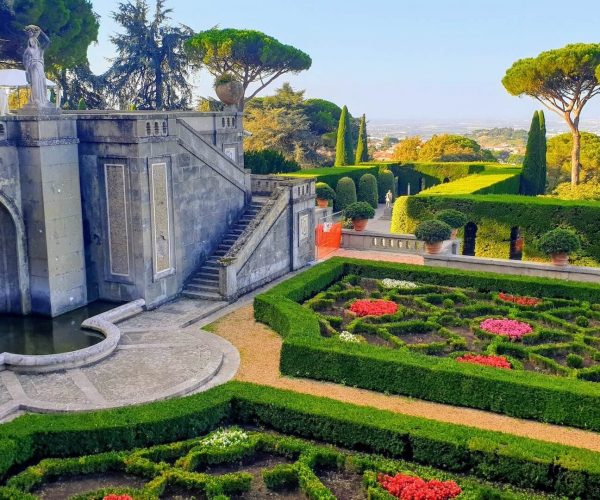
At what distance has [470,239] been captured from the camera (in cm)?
2794

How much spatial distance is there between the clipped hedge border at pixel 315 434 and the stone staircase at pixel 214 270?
7.28 metres

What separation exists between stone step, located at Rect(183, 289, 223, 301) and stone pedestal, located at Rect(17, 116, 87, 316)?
3.06 m

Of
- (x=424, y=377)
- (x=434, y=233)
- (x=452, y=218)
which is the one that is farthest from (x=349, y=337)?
(x=452, y=218)

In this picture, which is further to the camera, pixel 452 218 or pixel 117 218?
pixel 452 218

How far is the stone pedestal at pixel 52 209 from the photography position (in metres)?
16.8

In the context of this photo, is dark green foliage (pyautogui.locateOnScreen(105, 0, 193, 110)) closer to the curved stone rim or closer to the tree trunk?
the tree trunk

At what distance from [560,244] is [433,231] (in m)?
4.20

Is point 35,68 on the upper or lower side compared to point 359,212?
upper

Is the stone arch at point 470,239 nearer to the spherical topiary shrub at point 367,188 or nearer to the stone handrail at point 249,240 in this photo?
the stone handrail at point 249,240

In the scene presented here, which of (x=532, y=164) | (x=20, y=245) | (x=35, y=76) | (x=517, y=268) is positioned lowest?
(x=517, y=268)

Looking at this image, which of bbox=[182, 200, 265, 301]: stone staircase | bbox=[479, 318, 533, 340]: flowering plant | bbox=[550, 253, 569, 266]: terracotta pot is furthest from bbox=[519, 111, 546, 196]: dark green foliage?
bbox=[479, 318, 533, 340]: flowering plant

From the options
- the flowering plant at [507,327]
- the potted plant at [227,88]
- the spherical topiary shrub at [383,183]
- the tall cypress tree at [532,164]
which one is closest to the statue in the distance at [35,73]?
the potted plant at [227,88]

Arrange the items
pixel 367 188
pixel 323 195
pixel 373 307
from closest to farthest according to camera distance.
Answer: pixel 373 307 → pixel 323 195 → pixel 367 188

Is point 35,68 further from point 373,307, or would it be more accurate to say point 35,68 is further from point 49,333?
point 373,307
